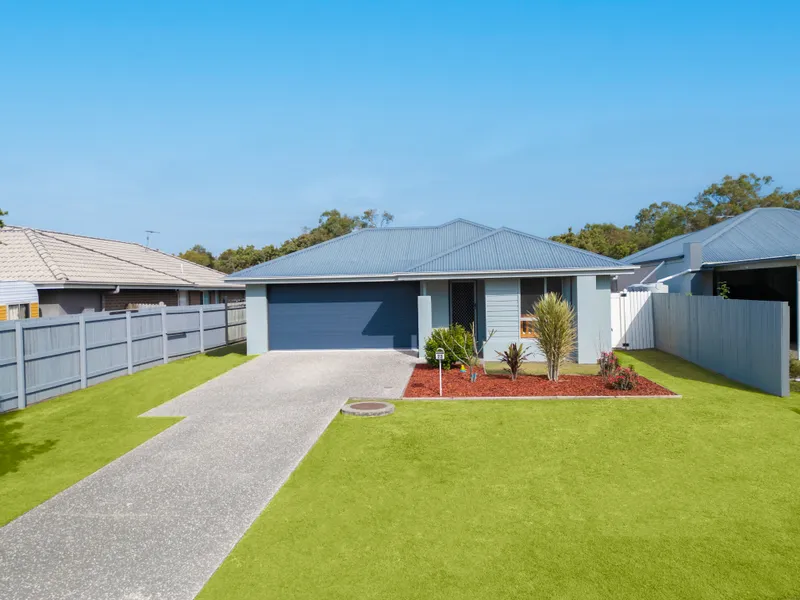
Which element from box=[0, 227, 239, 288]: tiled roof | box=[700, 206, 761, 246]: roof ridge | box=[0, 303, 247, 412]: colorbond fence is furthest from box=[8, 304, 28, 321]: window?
box=[700, 206, 761, 246]: roof ridge

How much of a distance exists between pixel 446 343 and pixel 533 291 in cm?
399

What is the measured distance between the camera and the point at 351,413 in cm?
975

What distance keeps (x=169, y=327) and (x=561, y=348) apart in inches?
473

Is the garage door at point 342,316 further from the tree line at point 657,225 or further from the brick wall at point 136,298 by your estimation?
the tree line at point 657,225

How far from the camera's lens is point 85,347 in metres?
12.7

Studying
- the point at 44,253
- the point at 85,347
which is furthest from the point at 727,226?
the point at 44,253

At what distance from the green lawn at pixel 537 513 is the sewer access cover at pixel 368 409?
578 mm

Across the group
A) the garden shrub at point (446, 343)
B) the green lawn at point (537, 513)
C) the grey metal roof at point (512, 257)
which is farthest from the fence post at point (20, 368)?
the grey metal roof at point (512, 257)

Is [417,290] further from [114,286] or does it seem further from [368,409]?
[114,286]

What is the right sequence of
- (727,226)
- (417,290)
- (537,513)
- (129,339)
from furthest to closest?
(727,226), (417,290), (129,339), (537,513)

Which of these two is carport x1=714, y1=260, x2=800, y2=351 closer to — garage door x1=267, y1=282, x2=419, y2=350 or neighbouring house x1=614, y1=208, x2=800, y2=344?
neighbouring house x1=614, y1=208, x2=800, y2=344

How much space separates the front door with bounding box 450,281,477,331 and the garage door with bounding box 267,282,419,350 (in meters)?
1.57

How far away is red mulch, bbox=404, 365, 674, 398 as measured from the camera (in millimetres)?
10953

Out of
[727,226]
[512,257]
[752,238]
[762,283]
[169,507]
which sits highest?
[727,226]
